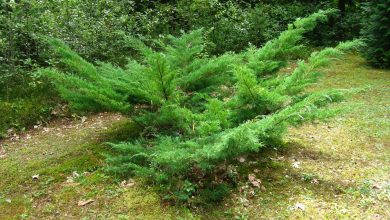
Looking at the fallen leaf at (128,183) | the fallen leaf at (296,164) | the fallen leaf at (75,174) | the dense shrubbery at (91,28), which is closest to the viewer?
the fallen leaf at (128,183)

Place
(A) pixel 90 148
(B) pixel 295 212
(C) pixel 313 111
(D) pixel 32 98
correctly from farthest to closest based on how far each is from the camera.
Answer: (D) pixel 32 98, (A) pixel 90 148, (C) pixel 313 111, (B) pixel 295 212

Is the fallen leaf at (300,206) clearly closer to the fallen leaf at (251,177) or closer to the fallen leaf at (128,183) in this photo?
the fallen leaf at (251,177)

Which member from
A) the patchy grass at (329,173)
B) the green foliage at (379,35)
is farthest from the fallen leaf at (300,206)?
the green foliage at (379,35)

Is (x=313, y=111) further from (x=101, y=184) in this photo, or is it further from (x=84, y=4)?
(x=84, y=4)

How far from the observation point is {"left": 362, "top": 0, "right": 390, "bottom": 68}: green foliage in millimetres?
9211

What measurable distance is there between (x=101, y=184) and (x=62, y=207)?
455mm

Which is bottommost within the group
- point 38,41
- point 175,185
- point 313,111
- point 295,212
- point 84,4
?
point 295,212

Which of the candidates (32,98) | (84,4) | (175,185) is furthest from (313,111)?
(84,4)

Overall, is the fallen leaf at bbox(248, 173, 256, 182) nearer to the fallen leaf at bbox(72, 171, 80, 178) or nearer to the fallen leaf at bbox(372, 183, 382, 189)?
the fallen leaf at bbox(372, 183, 382, 189)

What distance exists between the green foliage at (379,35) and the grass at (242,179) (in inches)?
150

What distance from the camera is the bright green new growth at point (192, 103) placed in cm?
373

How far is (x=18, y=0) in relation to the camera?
21.8ft

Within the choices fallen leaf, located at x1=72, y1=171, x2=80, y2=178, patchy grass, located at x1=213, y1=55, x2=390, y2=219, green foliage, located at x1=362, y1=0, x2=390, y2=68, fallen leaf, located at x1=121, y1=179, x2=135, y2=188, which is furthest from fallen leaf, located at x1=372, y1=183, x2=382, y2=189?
green foliage, located at x1=362, y1=0, x2=390, y2=68

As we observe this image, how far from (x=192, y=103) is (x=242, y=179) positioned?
3.44 ft
